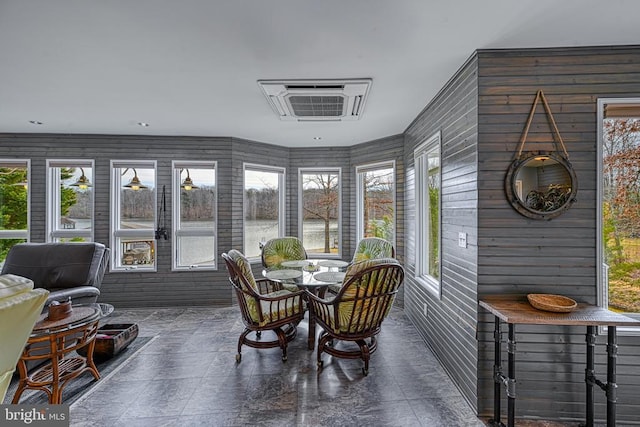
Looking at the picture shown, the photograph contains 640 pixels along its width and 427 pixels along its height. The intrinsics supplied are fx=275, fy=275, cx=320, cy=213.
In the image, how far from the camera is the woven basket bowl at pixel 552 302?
1799 millimetres

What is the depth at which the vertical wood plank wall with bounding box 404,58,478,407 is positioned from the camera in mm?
2221

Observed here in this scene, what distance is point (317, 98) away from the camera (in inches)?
113

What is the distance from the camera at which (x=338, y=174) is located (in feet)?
17.3

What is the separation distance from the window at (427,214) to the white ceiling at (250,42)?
64 cm

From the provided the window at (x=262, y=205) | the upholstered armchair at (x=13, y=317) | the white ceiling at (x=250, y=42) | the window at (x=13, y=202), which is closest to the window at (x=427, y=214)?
the white ceiling at (x=250, y=42)

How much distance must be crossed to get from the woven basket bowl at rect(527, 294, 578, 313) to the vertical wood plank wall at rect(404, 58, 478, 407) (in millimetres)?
380

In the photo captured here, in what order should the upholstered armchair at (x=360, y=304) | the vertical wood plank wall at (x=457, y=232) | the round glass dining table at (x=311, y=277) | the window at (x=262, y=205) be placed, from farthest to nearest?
the window at (x=262, y=205) → the round glass dining table at (x=311, y=277) → the upholstered armchair at (x=360, y=304) → the vertical wood plank wall at (x=457, y=232)

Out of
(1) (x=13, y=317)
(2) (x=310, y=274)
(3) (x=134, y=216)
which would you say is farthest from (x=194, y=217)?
(1) (x=13, y=317)

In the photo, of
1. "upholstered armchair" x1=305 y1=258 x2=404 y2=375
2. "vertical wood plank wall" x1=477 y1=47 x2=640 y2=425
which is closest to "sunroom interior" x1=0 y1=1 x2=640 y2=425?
"vertical wood plank wall" x1=477 y1=47 x2=640 y2=425

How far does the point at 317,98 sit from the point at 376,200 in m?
2.47

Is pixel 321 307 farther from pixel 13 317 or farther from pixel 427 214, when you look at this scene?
pixel 13 317

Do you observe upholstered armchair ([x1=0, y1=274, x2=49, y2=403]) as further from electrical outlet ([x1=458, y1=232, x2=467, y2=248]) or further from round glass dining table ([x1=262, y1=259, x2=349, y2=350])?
electrical outlet ([x1=458, y1=232, x2=467, y2=248])

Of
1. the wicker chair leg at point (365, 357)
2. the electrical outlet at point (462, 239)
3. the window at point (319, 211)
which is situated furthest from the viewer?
the window at point (319, 211)

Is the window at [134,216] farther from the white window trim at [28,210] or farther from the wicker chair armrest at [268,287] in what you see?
the wicker chair armrest at [268,287]
